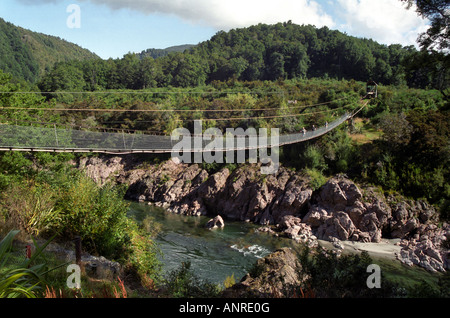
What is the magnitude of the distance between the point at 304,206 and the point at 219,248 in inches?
177

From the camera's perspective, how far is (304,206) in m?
13.3

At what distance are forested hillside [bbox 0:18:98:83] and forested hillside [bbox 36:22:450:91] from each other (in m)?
8.81

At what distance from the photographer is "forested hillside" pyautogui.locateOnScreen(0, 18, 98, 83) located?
44.0 meters

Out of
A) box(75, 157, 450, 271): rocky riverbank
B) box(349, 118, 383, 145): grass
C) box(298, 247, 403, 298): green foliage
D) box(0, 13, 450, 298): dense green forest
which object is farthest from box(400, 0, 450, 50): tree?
box(349, 118, 383, 145): grass

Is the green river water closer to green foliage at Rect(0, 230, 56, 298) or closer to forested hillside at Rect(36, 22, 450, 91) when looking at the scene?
green foliage at Rect(0, 230, 56, 298)

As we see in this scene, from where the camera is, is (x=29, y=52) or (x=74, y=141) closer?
(x=74, y=141)

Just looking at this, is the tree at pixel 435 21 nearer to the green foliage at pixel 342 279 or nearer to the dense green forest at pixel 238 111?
the dense green forest at pixel 238 111

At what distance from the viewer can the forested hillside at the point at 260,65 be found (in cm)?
3247

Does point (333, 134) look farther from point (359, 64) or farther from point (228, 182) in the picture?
point (359, 64)

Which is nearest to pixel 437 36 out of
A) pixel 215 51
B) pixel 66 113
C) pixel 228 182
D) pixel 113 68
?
pixel 228 182

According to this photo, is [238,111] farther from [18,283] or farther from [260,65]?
[18,283]

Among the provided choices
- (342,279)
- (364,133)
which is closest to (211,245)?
(342,279)

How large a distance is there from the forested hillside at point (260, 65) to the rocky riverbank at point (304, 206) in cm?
1960

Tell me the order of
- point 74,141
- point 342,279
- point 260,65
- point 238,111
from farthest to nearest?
1. point 260,65
2. point 238,111
3. point 74,141
4. point 342,279
